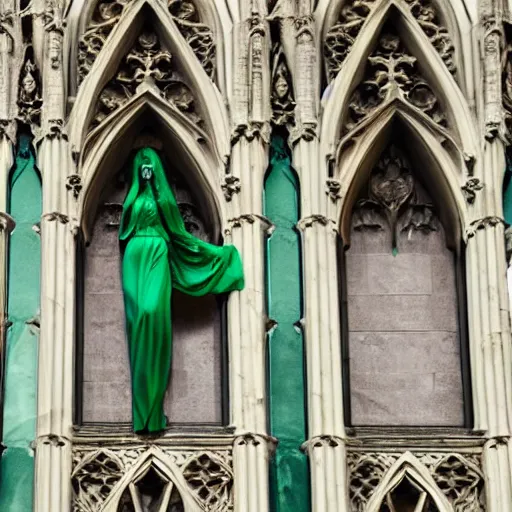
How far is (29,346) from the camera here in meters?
18.6

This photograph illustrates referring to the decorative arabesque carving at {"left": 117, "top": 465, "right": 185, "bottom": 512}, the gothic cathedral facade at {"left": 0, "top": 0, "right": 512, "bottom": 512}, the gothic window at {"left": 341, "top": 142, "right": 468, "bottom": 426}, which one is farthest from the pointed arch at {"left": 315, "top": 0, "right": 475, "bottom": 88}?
the decorative arabesque carving at {"left": 117, "top": 465, "right": 185, "bottom": 512}

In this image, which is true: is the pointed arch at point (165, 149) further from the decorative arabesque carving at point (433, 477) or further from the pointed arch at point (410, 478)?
the pointed arch at point (410, 478)

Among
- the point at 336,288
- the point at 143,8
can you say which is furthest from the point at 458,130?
the point at 143,8

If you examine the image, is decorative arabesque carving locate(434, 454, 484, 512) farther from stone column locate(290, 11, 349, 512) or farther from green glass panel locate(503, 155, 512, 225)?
green glass panel locate(503, 155, 512, 225)

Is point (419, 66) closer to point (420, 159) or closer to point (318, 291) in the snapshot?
point (420, 159)

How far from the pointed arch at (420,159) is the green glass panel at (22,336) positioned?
Answer: 9.99ft

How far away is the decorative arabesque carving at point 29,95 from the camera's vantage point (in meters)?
19.5

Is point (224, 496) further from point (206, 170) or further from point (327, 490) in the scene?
point (206, 170)

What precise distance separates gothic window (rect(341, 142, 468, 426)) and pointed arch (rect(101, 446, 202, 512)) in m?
1.81

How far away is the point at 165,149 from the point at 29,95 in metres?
1.46

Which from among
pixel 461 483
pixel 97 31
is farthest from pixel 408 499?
pixel 97 31

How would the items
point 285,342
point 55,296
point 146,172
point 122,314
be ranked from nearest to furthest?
point 55,296, point 285,342, point 122,314, point 146,172

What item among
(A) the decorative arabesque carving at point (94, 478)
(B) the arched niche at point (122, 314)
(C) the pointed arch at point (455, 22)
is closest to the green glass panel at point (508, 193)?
(C) the pointed arch at point (455, 22)

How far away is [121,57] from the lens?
19859mm
